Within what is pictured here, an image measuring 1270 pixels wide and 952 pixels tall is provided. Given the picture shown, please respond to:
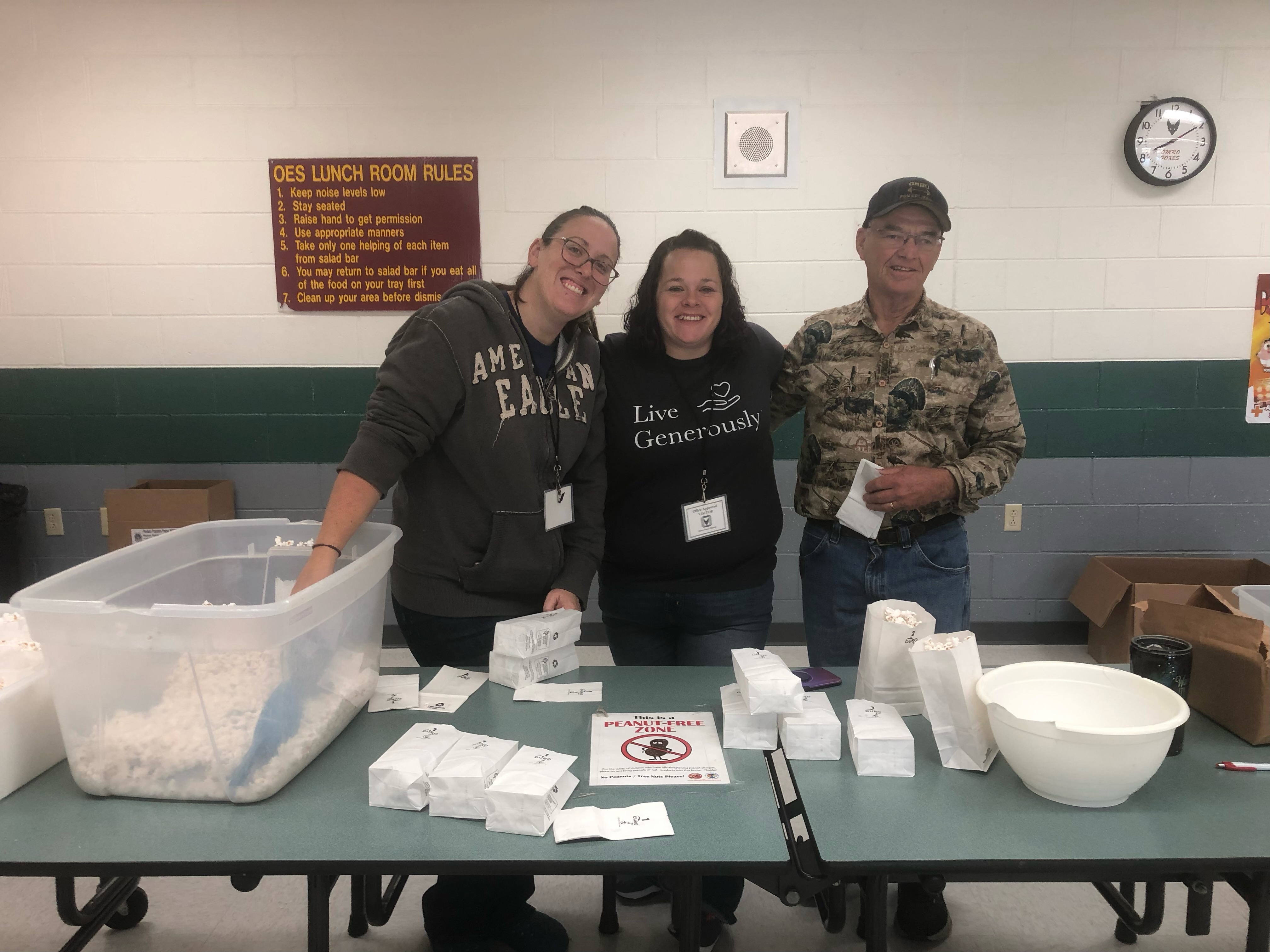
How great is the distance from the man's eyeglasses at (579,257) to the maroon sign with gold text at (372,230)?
183 centimetres

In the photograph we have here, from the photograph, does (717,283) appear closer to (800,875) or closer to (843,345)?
(843,345)

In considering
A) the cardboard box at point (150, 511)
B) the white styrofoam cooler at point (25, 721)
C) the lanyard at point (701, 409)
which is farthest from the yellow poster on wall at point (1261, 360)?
the cardboard box at point (150, 511)

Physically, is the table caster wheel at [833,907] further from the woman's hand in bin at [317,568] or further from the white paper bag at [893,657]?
the woman's hand in bin at [317,568]

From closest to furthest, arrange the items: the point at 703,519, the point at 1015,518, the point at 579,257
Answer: the point at 579,257, the point at 703,519, the point at 1015,518

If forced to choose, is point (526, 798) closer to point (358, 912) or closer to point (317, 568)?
point (317, 568)

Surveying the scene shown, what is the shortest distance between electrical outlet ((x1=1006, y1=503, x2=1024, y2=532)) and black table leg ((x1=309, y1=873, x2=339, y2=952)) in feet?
10.7

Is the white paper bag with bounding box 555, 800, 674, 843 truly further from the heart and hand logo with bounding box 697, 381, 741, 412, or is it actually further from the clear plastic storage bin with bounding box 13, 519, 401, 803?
the heart and hand logo with bounding box 697, 381, 741, 412

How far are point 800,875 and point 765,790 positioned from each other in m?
0.17

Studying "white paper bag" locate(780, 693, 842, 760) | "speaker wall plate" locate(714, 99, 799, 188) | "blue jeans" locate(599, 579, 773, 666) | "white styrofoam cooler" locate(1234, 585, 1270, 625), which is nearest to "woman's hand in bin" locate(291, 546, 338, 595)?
"blue jeans" locate(599, 579, 773, 666)

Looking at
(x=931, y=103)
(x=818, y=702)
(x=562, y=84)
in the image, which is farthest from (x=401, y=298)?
(x=818, y=702)

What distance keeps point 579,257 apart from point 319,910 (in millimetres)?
1269

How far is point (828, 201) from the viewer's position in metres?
3.48

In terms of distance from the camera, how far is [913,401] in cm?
200

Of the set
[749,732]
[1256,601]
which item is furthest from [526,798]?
[1256,601]
